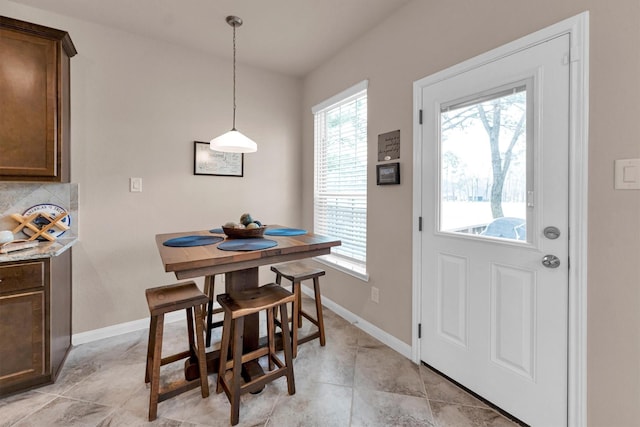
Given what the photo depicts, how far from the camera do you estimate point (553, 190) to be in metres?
1.38

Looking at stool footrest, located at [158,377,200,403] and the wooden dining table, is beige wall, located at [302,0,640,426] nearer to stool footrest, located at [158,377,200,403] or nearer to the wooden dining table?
the wooden dining table

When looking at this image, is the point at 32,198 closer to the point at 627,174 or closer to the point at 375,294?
the point at 375,294

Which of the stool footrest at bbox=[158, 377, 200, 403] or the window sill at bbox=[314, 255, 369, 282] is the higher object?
the window sill at bbox=[314, 255, 369, 282]

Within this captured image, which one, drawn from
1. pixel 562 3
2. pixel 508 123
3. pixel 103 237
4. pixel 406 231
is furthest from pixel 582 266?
pixel 103 237

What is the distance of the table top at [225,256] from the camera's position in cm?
138

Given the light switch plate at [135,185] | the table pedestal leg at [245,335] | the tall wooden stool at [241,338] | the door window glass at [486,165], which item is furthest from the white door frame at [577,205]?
the light switch plate at [135,185]

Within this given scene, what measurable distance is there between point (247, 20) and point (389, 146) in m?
1.59

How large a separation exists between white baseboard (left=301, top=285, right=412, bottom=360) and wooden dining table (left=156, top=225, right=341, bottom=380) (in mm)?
1021

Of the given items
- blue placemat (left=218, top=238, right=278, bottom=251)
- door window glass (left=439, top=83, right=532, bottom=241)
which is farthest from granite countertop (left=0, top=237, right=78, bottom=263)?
door window glass (left=439, top=83, right=532, bottom=241)

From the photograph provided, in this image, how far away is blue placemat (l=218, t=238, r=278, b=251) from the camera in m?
1.65

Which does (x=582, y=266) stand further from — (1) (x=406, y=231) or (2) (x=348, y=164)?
(2) (x=348, y=164)

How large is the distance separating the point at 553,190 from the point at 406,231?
96 cm

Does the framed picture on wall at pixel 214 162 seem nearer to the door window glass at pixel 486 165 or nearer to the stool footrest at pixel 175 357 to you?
the stool footrest at pixel 175 357

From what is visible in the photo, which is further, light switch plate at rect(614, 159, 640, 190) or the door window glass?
the door window glass
